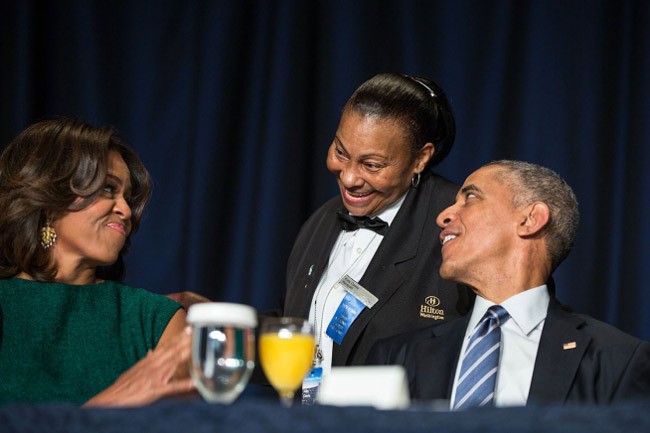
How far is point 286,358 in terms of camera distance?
4.43 ft

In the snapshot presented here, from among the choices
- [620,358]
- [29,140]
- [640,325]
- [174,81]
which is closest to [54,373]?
[29,140]

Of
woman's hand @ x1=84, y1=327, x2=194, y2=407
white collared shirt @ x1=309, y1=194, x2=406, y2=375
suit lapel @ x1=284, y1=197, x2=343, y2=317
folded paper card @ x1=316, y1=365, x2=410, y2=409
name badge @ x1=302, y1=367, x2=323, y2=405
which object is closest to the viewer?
folded paper card @ x1=316, y1=365, x2=410, y2=409

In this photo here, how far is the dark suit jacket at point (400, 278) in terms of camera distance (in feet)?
8.91

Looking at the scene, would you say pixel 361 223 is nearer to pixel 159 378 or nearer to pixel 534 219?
pixel 534 219

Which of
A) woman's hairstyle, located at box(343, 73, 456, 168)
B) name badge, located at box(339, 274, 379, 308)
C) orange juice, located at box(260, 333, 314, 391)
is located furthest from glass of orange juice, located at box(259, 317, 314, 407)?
woman's hairstyle, located at box(343, 73, 456, 168)

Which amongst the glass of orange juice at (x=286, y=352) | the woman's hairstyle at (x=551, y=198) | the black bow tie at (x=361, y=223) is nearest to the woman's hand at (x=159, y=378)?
the glass of orange juice at (x=286, y=352)

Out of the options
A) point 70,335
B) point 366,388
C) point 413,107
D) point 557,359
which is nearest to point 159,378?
point 366,388

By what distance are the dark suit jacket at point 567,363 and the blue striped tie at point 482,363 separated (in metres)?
0.06

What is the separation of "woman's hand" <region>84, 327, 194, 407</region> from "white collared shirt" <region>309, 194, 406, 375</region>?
1.13m

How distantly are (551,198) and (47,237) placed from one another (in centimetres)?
134

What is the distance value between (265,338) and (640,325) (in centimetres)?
236

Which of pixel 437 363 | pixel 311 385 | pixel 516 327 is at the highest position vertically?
pixel 516 327

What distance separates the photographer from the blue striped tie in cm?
218

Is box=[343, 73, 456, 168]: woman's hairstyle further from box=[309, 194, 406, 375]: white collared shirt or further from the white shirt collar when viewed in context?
the white shirt collar
